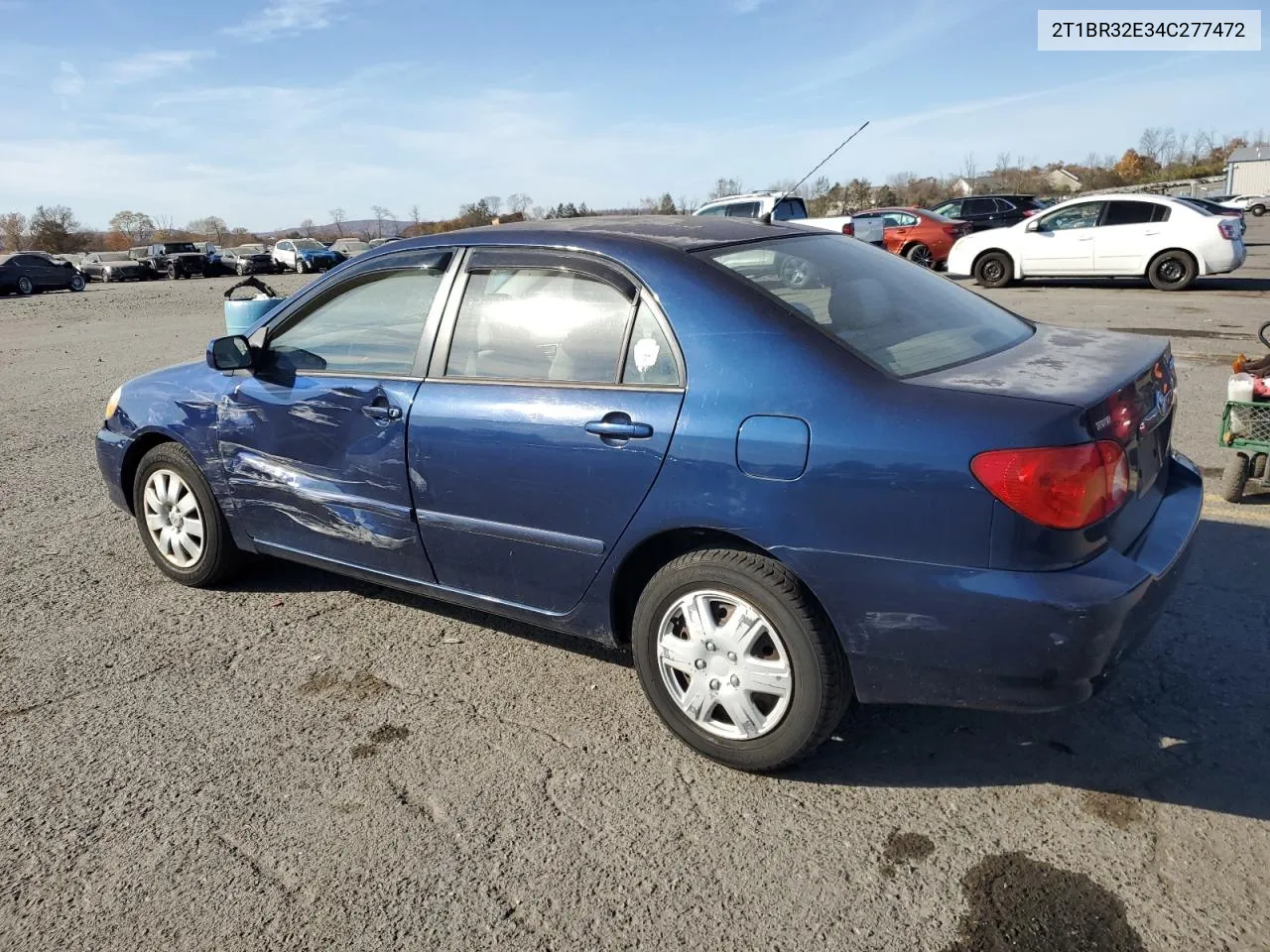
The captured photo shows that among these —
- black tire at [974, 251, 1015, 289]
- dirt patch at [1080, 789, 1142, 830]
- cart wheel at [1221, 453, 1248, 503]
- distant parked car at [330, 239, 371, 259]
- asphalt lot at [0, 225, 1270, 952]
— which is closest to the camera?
asphalt lot at [0, 225, 1270, 952]

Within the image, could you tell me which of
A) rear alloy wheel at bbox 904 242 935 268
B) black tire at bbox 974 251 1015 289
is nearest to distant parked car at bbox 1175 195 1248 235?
black tire at bbox 974 251 1015 289

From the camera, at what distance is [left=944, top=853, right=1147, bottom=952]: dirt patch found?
7.20 feet

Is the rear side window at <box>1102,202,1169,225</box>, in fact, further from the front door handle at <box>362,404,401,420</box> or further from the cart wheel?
the front door handle at <box>362,404,401,420</box>

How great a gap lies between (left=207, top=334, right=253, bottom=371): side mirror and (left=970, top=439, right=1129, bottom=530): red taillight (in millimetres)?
2937

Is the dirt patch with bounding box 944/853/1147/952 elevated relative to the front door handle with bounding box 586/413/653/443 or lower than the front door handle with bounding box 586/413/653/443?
lower

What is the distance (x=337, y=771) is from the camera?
9.82ft

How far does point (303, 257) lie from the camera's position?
4156 cm

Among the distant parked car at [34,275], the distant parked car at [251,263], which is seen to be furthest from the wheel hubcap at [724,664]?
the distant parked car at [251,263]

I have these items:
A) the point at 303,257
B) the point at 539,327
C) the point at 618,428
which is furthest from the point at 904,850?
the point at 303,257

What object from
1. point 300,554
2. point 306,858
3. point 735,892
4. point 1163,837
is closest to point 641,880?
point 735,892

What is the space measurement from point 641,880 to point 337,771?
1.10m

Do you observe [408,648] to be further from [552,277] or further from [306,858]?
[552,277]

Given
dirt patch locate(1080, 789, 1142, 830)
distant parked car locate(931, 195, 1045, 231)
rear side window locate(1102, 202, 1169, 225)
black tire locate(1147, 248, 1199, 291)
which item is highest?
distant parked car locate(931, 195, 1045, 231)

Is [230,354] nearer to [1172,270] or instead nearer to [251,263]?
[1172,270]
